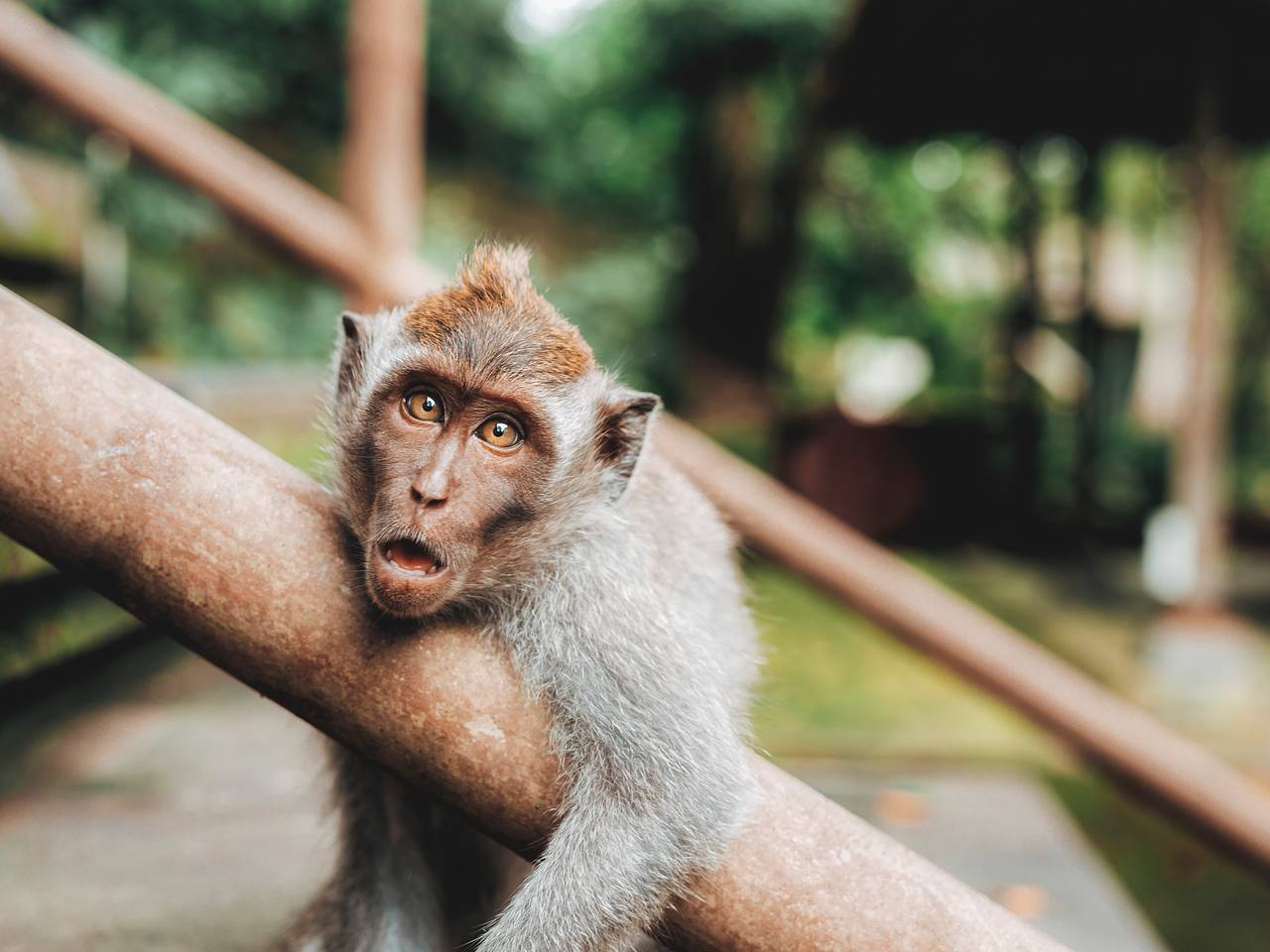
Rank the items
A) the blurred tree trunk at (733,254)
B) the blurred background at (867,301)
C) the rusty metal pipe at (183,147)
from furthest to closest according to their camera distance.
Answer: the blurred tree trunk at (733,254) → the blurred background at (867,301) → the rusty metal pipe at (183,147)

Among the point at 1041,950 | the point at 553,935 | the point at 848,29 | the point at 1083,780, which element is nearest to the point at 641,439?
the point at 553,935

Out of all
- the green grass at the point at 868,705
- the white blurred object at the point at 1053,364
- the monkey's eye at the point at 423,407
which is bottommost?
the white blurred object at the point at 1053,364

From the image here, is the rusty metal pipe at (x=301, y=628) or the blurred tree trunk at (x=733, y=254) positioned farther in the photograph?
the blurred tree trunk at (x=733, y=254)

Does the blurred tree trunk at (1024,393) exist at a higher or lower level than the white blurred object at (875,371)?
higher

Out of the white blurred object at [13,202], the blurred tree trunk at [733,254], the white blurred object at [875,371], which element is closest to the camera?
the white blurred object at [13,202]

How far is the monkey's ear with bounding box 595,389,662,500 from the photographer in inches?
71.6

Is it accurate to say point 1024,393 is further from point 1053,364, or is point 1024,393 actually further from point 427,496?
point 427,496

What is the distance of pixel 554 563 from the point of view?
173 centimetres

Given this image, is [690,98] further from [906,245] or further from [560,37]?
[906,245]

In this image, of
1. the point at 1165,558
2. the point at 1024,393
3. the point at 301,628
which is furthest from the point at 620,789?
the point at 1024,393

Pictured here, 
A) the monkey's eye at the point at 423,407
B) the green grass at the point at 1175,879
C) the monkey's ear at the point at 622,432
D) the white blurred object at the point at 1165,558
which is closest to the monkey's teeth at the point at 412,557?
the monkey's eye at the point at 423,407

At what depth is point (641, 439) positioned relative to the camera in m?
1.85

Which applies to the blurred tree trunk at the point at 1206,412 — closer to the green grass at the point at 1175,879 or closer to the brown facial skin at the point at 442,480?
the green grass at the point at 1175,879

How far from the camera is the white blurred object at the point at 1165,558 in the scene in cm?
853
